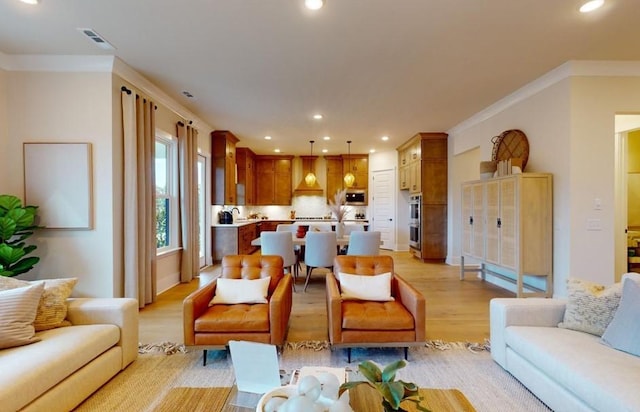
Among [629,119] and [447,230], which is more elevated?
[629,119]

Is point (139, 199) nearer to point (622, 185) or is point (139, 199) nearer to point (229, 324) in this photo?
point (229, 324)

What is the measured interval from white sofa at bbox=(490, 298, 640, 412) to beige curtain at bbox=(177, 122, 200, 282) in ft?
15.0

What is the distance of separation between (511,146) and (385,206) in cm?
Result: 488

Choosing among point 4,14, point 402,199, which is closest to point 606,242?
point 402,199

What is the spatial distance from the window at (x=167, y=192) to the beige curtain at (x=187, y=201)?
3.8 inches

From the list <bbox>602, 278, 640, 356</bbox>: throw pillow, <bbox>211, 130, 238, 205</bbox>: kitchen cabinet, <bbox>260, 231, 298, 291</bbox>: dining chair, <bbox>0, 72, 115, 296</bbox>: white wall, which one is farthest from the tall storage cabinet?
<bbox>211, 130, 238, 205</bbox>: kitchen cabinet

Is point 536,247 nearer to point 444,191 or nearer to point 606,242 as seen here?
point 606,242

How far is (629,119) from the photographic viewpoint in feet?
15.2

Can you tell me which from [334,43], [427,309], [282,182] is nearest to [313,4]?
[334,43]

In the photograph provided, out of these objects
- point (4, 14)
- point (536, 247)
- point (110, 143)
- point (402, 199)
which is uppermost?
point (4, 14)

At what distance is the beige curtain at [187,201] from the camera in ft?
17.4

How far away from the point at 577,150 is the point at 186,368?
468 cm

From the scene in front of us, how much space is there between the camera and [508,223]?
4285mm

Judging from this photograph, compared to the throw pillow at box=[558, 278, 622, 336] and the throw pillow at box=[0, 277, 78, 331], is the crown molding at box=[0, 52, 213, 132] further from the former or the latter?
the throw pillow at box=[558, 278, 622, 336]
